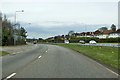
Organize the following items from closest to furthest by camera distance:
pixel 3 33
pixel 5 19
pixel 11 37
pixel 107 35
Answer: pixel 3 33 → pixel 11 37 → pixel 5 19 → pixel 107 35

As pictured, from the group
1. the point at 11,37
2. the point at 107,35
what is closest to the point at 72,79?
the point at 11,37

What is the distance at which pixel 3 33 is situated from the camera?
5544cm

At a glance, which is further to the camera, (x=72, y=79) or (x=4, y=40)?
(x=4, y=40)

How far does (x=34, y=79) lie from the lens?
297 inches

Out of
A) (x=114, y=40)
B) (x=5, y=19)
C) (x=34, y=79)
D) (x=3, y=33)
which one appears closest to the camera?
(x=34, y=79)

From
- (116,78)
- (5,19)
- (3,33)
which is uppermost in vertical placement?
(5,19)

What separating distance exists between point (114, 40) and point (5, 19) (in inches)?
1827

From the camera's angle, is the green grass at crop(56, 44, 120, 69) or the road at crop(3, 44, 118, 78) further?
the green grass at crop(56, 44, 120, 69)

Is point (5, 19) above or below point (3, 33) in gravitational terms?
above

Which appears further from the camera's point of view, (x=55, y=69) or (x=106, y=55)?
(x=106, y=55)

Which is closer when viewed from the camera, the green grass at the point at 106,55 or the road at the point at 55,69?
the road at the point at 55,69

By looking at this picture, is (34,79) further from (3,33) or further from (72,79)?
(3,33)

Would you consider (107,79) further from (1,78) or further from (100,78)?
(1,78)

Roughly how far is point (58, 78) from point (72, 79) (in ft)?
2.07
